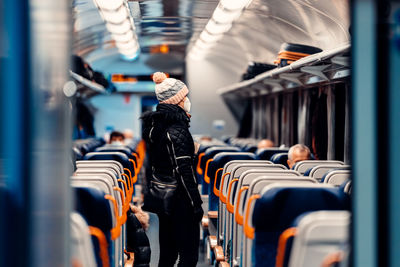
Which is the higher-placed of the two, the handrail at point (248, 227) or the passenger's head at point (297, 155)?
the passenger's head at point (297, 155)

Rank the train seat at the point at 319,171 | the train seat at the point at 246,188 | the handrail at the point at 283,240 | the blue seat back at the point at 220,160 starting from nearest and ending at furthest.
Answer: the handrail at the point at 283,240 → the train seat at the point at 246,188 → the train seat at the point at 319,171 → the blue seat back at the point at 220,160

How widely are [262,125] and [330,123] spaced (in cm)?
593

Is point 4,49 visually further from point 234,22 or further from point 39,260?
point 234,22

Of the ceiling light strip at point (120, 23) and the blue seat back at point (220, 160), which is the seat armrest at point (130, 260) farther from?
the ceiling light strip at point (120, 23)

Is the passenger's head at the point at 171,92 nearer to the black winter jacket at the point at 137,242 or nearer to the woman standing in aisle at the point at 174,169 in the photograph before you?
the woman standing in aisle at the point at 174,169

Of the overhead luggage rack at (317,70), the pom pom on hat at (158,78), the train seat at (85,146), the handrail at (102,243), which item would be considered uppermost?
the overhead luggage rack at (317,70)

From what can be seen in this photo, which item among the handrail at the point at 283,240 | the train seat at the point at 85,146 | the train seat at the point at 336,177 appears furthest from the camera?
the train seat at the point at 85,146

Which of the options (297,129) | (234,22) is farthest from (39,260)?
(297,129)

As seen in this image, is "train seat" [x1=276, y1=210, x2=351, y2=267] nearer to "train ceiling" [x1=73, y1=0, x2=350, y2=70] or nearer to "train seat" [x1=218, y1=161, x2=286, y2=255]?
"train seat" [x1=218, y1=161, x2=286, y2=255]

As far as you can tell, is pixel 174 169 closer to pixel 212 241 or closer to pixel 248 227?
pixel 248 227

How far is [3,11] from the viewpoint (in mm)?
2074

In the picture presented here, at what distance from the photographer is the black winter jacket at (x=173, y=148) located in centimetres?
433

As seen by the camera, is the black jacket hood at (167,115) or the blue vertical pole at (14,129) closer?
the blue vertical pole at (14,129)

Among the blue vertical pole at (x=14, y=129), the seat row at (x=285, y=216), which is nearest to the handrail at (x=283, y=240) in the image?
the seat row at (x=285, y=216)
